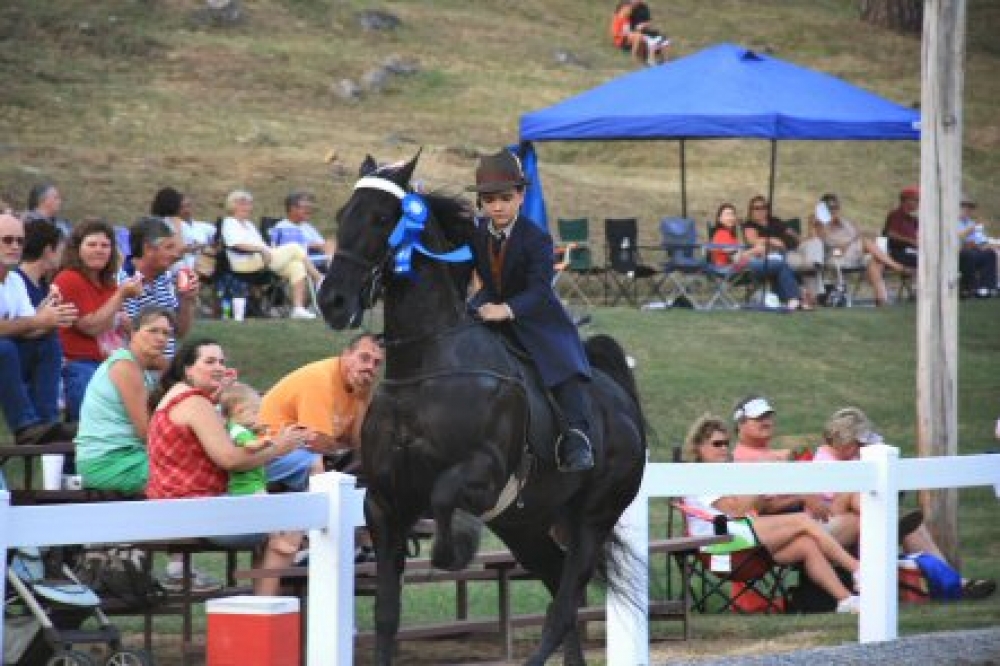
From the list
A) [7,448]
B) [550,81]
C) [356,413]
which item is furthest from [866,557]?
[550,81]

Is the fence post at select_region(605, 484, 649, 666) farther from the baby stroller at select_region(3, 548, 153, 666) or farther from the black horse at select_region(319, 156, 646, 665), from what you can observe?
the baby stroller at select_region(3, 548, 153, 666)

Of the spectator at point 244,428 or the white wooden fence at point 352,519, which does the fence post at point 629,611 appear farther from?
the spectator at point 244,428

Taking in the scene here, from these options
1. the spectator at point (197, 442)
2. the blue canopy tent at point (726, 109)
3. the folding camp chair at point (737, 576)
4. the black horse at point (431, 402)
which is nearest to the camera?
the black horse at point (431, 402)

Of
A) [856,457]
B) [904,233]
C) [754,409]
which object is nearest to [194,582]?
[754,409]

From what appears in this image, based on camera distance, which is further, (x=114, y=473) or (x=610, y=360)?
(x=114, y=473)

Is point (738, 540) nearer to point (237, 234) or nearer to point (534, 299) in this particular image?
point (534, 299)

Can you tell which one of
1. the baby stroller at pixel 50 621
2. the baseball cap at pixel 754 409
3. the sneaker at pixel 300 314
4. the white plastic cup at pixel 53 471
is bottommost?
the baby stroller at pixel 50 621

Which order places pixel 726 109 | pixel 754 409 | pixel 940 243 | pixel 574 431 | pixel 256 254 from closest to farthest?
1. pixel 574 431
2. pixel 754 409
3. pixel 940 243
4. pixel 256 254
5. pixel 726 109

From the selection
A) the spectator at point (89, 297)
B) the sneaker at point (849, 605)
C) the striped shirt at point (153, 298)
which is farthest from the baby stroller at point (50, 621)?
the sneaker at point (849, 605)

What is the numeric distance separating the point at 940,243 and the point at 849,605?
333 cm

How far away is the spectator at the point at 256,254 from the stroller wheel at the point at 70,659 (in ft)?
39.7

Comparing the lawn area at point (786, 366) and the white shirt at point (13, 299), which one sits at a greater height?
the white shirt at point (13, 299)

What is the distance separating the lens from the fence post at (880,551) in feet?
40.1

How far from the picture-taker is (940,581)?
48.4 feet
